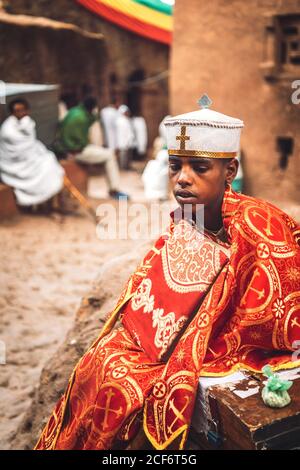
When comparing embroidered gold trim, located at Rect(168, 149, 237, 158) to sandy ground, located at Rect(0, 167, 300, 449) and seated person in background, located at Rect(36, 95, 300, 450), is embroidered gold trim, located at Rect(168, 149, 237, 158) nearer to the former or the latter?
seated person in background, located at Rect(36, 95, 300, 450)

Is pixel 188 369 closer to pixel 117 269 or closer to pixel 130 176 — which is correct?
pixel 117 269

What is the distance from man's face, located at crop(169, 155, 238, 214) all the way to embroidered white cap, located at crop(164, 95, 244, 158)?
0.03 meters

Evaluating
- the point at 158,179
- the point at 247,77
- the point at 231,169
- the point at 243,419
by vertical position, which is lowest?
the point at 158,179

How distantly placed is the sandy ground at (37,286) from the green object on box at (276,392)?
2093 millimetres

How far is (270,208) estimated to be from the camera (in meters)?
2.26

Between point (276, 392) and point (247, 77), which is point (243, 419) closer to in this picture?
point (276, 392)

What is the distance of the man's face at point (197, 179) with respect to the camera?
220cm

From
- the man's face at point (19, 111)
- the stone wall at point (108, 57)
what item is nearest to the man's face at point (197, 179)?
the man's face at point (19, 111)

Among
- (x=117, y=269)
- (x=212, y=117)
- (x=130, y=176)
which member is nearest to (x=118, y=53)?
(x=130, y=176)

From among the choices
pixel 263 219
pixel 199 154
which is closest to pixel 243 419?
pixel 263 219

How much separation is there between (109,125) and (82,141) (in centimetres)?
476

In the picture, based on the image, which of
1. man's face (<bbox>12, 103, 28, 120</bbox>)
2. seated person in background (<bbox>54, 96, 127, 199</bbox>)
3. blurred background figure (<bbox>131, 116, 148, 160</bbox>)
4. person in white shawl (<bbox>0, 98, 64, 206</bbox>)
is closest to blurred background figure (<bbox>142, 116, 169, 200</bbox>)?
seated person in background (<bbox>54, 96, 127, 199</bbox>)

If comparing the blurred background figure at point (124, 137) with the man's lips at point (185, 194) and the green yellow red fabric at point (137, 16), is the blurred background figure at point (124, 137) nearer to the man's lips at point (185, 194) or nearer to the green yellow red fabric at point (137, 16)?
the green yellow red fabric at point (137, 16)

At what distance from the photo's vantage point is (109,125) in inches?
545
